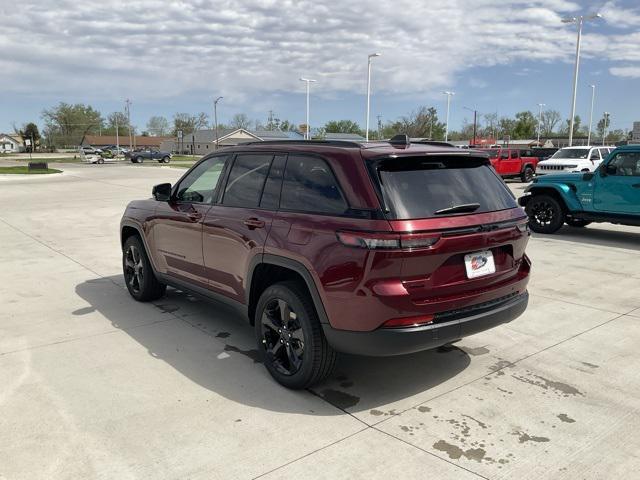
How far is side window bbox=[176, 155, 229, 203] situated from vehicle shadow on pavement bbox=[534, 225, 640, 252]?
7.77m

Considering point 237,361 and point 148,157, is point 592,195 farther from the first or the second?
point 148,157

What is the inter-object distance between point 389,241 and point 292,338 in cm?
110

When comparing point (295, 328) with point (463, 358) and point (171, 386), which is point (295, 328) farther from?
point (463, 358)

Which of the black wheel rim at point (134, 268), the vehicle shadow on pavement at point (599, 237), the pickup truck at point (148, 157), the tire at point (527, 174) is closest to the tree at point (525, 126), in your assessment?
the pickup truck at point (148, 157)

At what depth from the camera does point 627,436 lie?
10.4 feet

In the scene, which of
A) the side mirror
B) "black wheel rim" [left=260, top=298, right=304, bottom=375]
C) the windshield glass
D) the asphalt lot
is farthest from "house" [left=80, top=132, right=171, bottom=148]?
"black wheel rim" [left=260, top=298, right=304, bottom=375]

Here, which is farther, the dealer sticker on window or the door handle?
the door handle

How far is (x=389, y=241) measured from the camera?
10.2 ft

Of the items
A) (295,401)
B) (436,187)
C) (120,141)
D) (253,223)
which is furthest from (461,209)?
(120,141)

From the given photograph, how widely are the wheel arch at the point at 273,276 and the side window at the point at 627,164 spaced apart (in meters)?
8.22

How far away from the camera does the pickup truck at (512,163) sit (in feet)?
86.7

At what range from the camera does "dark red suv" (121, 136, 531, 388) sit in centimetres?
320

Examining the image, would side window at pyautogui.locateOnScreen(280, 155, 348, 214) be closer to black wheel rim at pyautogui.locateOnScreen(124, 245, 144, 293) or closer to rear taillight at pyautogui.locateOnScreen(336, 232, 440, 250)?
rear taillight at pyautogui.locateOnScreen(336, 232, 440, 250)

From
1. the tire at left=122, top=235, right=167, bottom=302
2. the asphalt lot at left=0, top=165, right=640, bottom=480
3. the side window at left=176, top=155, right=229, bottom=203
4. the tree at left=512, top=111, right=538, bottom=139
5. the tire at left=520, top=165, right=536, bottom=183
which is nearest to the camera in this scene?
the asphalt lot at left=0, top=165, right=640, bottom=480
